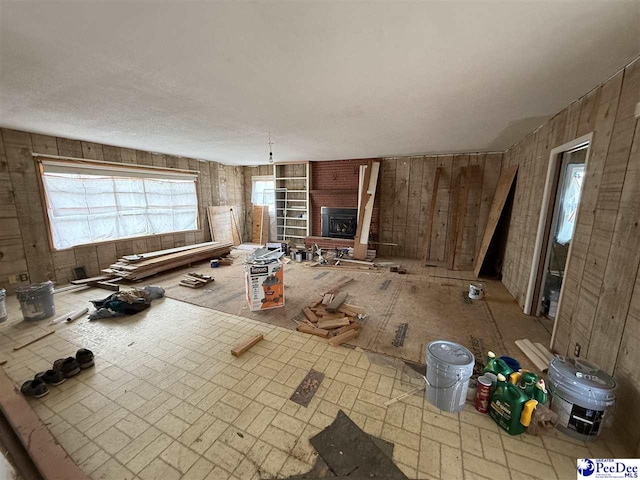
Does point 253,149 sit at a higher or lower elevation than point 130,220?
higher

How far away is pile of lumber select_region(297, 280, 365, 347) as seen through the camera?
291cm

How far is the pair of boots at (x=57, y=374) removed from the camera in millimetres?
2039

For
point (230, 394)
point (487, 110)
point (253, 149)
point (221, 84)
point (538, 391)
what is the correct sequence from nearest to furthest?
point (538, 391), point (230, 394), point (221, 84), point (487, 110), point (253, 149)

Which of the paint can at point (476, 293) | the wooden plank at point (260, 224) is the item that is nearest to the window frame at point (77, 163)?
the wooden plank at point (260, 224)

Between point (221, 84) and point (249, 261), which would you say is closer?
point (221, 84)

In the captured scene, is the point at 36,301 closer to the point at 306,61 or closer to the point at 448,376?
the point at 306,61

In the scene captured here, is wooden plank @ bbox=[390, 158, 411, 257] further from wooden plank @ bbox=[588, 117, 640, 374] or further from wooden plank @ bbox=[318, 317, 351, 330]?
wooden plank @ bbox=[588, 117, 640, 374]

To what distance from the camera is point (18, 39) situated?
64.6 inches

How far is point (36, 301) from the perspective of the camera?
3.20 m

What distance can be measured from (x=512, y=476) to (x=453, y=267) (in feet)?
15.7

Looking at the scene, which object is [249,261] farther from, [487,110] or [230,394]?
[487,110]

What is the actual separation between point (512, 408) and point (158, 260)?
597 cm

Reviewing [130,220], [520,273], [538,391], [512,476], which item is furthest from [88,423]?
[520,273]

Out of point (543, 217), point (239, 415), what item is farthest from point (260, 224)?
point (543, 217)
